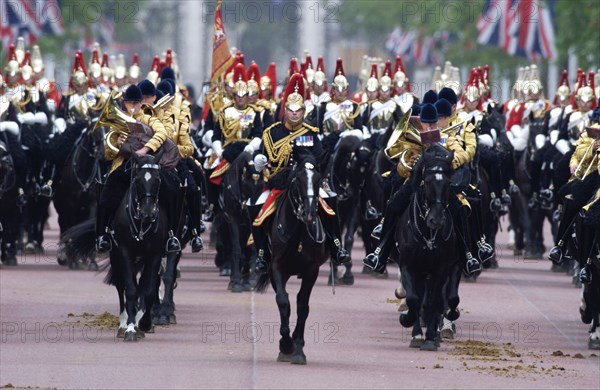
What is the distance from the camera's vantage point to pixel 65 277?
25.0 metres

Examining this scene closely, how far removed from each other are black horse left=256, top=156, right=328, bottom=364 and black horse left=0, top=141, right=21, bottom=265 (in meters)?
6.71

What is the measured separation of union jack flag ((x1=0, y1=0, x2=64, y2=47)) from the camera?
4794cm

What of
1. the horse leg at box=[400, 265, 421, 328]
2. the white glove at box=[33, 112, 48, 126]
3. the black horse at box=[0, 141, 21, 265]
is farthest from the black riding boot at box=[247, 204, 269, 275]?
the white glove at box=[33, 112, 48, 126]

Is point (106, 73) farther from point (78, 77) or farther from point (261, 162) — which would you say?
point (261, 162)

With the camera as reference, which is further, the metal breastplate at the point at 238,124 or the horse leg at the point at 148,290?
the metal breastplate at the point at 238,124

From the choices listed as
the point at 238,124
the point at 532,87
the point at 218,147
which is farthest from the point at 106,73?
the point at 238,124

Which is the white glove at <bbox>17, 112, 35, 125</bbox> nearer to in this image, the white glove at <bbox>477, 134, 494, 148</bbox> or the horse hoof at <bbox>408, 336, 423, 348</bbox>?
the white glove at <bbox>477, 134, 494, 148</bbox>

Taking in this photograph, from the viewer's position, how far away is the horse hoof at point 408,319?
1827cm

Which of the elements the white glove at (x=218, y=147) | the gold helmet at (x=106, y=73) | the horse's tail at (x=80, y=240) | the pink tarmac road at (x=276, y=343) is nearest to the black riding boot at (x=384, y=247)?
the pink tarmac road at (x=276, y=343)

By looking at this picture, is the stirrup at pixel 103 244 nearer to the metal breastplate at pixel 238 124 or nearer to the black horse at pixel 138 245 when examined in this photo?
the black horse at pixel 138 245

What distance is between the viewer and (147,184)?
17.9 m

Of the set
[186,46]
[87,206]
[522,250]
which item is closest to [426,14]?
[522,250]

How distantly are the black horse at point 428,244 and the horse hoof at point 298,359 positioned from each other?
1710 millimetres

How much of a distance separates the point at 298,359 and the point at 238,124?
23.1 feet
